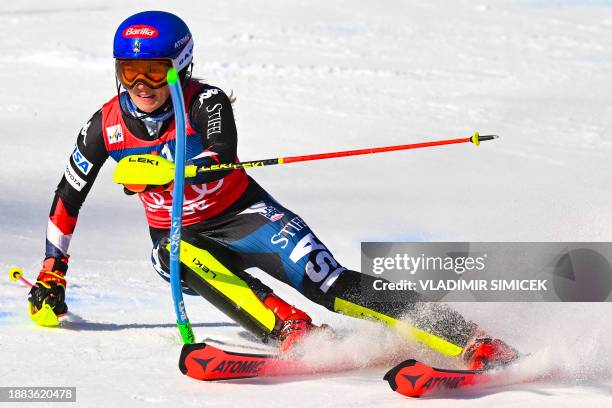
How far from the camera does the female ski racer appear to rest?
407 centimetres

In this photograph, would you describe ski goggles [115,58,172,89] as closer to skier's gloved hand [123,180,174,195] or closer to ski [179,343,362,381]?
skier's gloved hand [123,180,174,195]

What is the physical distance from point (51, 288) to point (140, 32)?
1182mm

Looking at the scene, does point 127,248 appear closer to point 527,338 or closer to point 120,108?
point 120,108

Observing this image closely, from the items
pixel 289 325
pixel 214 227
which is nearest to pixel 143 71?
pixel 214 227

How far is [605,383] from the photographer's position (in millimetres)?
3730

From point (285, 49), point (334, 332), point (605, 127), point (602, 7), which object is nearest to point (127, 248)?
point (334, 332)

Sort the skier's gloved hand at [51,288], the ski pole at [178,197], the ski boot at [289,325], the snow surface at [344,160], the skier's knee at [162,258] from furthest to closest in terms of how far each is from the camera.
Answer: the skier's gloved hand at [51,288]
the skier's knee at [162,258]
the ski boot at [289,325]
the snow surface at [344,160]
the ski pole at [178,197]

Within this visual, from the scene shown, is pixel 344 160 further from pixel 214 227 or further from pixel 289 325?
pixel 289 325

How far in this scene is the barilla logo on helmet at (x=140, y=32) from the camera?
13.3ft

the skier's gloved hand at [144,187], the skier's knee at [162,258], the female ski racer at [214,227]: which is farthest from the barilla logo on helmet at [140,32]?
the skier's knee at [162,258]

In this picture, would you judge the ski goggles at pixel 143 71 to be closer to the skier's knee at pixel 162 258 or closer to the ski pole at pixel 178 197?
the ski pole at pixel 178 197

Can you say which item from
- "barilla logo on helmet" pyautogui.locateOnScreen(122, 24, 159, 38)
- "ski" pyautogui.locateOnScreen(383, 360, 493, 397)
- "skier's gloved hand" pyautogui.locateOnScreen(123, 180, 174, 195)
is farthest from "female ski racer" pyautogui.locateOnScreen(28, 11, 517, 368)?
"ski" pyautogui.locateOnScreen(383, 360, 493, 397)

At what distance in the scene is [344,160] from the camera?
1029cm

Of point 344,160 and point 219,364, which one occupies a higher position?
point 344,160
